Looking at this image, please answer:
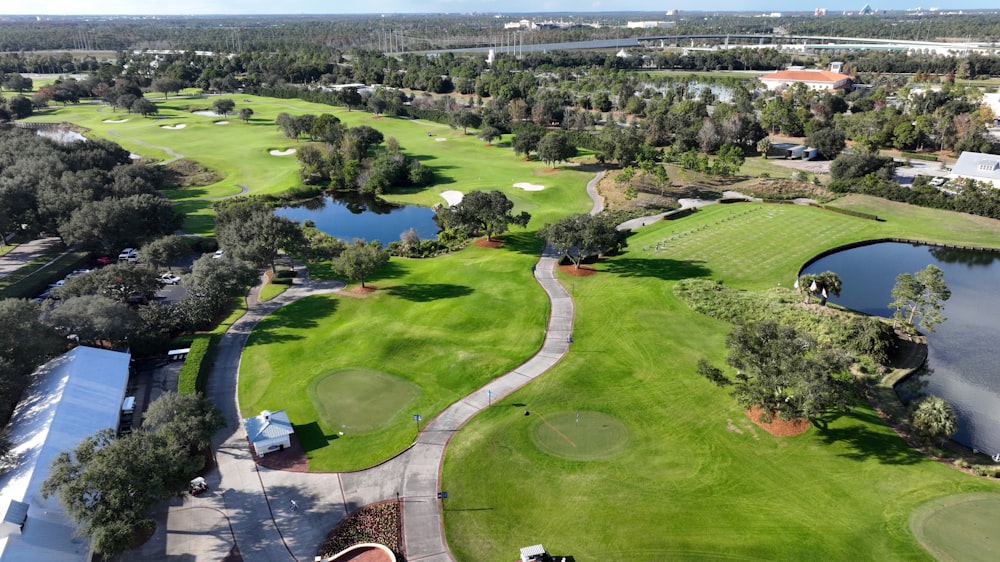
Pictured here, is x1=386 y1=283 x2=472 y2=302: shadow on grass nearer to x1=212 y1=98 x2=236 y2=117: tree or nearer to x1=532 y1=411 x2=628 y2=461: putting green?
x1=532 y1=411 x2=628 y2=461: putting green

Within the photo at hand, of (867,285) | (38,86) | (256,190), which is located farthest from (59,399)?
(38,86)

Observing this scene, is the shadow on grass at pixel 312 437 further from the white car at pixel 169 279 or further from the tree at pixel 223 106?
the tree at pixel 223 106

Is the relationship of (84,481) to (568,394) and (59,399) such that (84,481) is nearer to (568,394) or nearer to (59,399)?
(59,399)

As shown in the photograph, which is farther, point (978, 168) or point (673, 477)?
point (978, 168)

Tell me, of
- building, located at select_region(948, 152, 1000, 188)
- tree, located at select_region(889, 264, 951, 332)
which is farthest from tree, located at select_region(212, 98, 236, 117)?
building, located at select_region(948, 152, 1000, 188)

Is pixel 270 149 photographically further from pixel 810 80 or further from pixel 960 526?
pixel 810 80

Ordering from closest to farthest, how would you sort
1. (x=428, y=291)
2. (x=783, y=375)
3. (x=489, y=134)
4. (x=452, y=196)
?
(x=783, y=375)
(x=428, y=291)
(x=452, y=196)
(x=489, y=134)

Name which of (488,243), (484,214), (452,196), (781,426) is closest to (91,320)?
(484,214)
